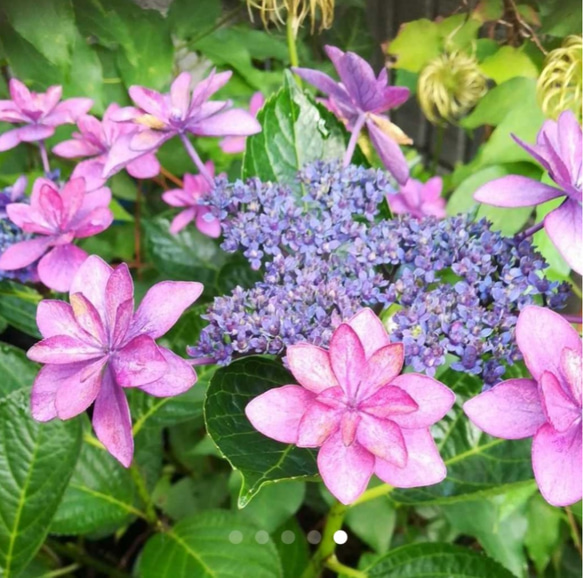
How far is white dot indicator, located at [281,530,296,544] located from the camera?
634 mm

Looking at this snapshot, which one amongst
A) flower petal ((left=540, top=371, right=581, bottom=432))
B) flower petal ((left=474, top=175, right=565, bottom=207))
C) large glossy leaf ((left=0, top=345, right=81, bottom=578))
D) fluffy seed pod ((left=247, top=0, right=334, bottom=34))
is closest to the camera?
flower petal ((left=540, top=371, right=581, bottom=432))

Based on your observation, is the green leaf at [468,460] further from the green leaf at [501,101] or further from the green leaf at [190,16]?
the green leaf at [190,16]

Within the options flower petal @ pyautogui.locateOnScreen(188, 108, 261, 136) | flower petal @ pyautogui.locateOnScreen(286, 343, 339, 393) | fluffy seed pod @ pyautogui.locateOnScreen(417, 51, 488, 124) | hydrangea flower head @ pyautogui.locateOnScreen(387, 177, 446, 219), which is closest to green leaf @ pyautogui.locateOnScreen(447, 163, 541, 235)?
hydrangea flower head @ pyautogui.locateOnScreen(387, 177, 446, 219)

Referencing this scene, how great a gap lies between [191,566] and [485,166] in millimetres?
441

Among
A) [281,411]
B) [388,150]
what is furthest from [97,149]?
[281,411]

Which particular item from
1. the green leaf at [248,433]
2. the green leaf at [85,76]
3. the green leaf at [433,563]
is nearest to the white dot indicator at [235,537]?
the green leaf at [433,563]

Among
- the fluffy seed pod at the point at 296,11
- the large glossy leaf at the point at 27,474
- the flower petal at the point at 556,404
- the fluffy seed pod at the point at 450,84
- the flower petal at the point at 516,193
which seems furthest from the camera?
the fluffy seed pod at the point at 450,84

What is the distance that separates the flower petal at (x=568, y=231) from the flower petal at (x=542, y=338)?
7cm

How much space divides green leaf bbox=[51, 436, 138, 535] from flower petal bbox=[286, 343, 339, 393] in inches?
13.2

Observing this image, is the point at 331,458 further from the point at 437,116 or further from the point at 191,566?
the point at 437,116

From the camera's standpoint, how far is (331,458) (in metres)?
0.28

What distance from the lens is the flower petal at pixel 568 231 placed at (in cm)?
35

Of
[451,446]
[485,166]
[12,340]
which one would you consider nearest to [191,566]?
[451,446]

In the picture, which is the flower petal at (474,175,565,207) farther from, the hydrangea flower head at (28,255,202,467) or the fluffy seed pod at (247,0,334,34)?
the fluffy seed pod at (247,0,334,34)
